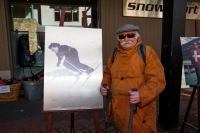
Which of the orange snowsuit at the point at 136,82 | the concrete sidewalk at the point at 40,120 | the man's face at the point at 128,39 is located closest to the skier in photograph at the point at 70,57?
the orange snowsuit at the point at 136,82

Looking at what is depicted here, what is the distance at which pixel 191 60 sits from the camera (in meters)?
2.49

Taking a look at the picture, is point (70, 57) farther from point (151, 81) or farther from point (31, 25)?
point (31, 25)

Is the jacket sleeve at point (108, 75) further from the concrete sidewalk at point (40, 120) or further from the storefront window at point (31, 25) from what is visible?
the storefront window at point (31, 25)

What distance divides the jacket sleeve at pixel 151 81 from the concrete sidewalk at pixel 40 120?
1.51 m

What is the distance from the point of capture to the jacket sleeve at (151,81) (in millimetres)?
1597

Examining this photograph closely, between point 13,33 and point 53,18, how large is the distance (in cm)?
132

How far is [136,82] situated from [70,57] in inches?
33.9

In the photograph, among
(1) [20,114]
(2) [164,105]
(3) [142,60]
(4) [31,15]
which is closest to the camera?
(3) [142,60]

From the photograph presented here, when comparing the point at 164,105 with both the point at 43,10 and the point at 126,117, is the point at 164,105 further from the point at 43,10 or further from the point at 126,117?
the point at 43,10

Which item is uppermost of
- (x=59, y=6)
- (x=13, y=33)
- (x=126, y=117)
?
(x=59, y=6)

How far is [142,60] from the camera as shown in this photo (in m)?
1.74

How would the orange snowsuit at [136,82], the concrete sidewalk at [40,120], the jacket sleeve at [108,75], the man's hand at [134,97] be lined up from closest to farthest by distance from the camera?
1. the man's hand at [134,97]
2. the orange snowsuit at [136,82]
3. the jacket sleeve at [108,75]
4. the concrete sidewalk at [40,120]

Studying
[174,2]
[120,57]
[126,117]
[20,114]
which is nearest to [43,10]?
[20,114]

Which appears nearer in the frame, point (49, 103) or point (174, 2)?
point (49, 103)
